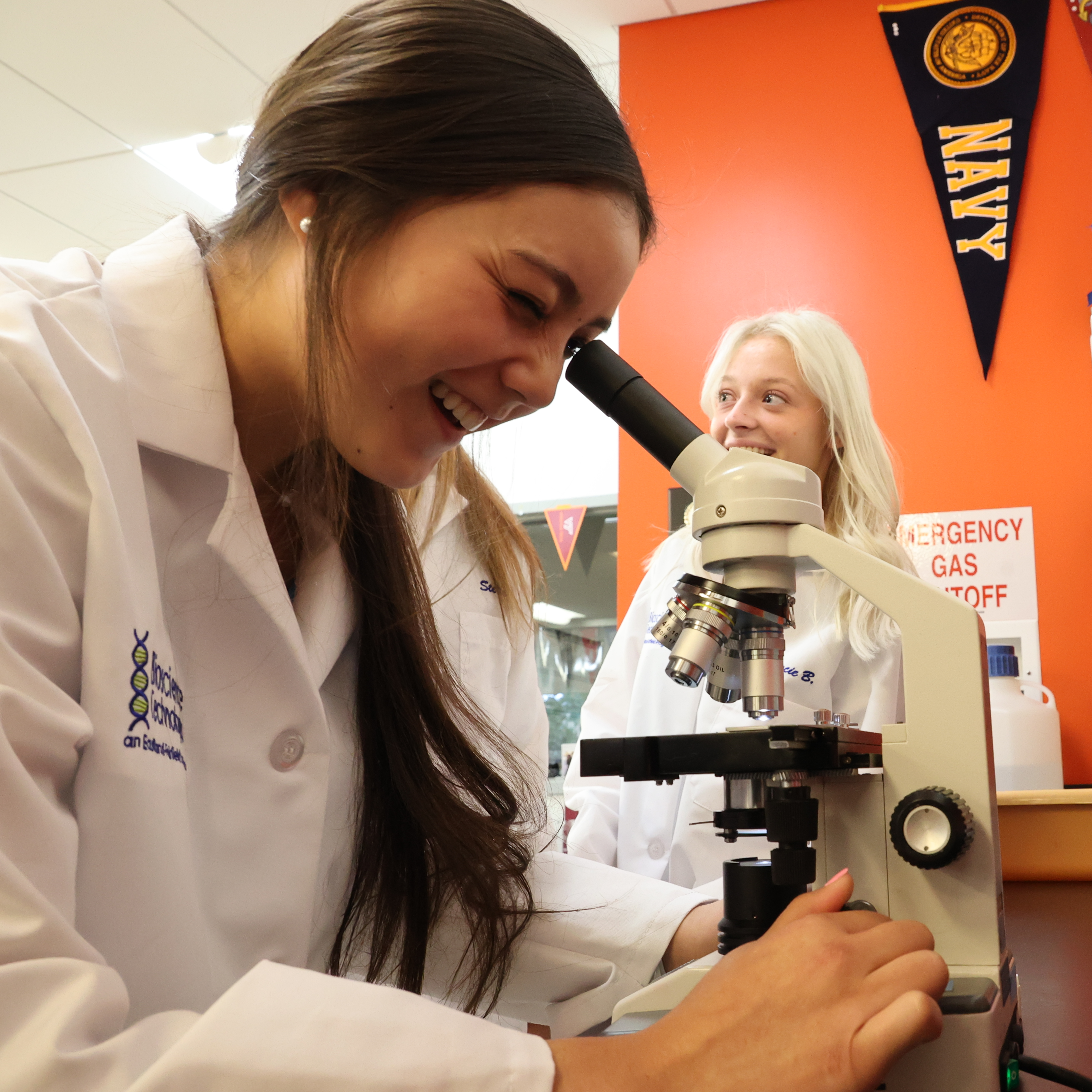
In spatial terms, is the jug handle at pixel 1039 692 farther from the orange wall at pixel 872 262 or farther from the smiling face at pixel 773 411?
the smiling face at pixel 773 411

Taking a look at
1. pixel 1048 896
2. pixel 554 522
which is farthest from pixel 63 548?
pixel 554 522

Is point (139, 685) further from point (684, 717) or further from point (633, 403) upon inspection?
point (684, 717)

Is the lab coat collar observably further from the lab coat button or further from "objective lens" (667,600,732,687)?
"objective lens" (667,600,732,687)

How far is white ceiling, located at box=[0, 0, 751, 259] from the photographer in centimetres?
284

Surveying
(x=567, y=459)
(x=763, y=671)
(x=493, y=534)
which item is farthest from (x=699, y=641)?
(x=567, y=459)

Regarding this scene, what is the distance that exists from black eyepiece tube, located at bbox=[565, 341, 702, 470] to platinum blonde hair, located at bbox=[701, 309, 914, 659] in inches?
33.6

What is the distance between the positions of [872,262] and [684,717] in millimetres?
1353

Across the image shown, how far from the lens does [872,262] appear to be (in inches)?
97.9

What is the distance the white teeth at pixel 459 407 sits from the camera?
2.85 ft

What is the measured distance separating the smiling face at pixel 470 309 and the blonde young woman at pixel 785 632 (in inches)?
29.4

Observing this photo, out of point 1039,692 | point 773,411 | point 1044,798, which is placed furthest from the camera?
point 1039,692

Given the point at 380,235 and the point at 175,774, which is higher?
the point at 380,235

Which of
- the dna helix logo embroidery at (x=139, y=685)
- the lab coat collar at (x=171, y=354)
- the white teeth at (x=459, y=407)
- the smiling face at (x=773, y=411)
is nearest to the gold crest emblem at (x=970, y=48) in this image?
the smiling face at (x=773, y=411)

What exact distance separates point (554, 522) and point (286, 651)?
3.40 m
